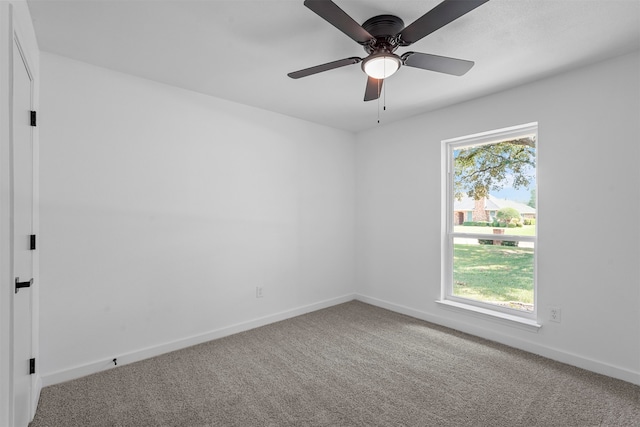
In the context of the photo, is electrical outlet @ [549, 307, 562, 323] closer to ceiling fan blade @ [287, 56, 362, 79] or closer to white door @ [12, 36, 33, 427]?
ceiling fan blade @ [287, 56, 362, 79]

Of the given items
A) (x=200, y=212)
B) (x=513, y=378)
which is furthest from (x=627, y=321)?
(x=200, y=212)

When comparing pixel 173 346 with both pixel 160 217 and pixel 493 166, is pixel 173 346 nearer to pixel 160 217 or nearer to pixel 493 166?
pixel 160 217

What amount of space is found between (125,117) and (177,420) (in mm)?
2284

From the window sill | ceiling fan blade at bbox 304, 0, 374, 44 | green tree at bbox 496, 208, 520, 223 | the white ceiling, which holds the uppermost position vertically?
the white ceiling

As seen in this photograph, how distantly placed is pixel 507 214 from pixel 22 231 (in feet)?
12.3

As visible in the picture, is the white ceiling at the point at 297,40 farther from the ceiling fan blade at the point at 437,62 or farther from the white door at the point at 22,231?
the white door at the point at 22,231

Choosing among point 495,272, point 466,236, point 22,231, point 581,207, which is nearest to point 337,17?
point 22,231

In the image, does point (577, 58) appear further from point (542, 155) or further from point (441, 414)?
point (441, 414)

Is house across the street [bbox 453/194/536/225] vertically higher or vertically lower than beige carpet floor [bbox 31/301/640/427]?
higher

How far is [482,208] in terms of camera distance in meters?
3.38

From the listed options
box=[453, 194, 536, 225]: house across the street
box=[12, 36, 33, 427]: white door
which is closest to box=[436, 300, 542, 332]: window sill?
box=[453, 194, 536, 225]: house across the street

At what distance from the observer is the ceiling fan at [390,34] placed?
149 cm

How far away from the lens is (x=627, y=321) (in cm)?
236

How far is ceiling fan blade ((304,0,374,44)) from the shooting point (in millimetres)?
1442
